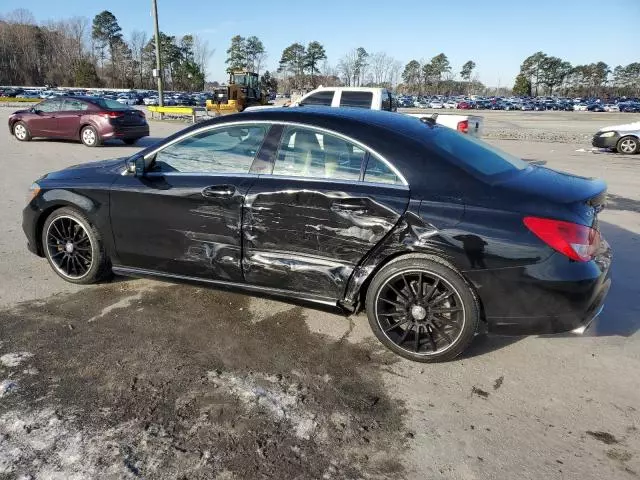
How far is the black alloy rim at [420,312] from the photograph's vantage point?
319 cm

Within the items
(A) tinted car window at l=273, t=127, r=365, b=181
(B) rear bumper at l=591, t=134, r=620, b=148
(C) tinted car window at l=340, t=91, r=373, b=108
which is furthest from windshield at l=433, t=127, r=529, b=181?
(B) rear bumper at l=591, t=134, r=620, b=148

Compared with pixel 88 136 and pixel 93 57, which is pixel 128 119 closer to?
pixel 88 136

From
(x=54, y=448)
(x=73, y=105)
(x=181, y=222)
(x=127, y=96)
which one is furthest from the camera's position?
(x=127, y=96)

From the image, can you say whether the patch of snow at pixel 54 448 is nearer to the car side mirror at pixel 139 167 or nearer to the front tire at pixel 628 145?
the car side mirror at pixel 139 167

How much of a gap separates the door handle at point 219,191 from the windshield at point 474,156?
1.50m

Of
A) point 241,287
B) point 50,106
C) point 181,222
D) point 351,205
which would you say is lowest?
point 241,287

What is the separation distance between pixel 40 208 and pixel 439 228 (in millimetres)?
3510

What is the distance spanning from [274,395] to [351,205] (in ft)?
4.33

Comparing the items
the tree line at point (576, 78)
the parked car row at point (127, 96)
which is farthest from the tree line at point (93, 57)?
the tree line at point (576, 78)

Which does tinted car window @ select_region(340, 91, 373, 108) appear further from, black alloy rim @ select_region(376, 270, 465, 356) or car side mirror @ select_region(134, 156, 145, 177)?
black alloy rim @ select_region(376, 270, 465, 356)

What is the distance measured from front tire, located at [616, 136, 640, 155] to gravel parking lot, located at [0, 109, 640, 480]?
13754 millimetres

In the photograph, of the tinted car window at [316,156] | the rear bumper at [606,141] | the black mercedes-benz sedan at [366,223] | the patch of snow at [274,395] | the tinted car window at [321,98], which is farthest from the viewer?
the rear bumper at [606,141]

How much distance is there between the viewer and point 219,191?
3.65m

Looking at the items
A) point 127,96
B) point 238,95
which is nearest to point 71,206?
point 238,95
